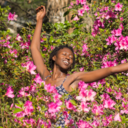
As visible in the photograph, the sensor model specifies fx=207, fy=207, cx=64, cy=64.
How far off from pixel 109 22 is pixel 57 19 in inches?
76.9

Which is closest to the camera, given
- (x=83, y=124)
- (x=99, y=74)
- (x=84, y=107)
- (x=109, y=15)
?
(x=84, y=107)

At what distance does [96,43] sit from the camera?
3211 millimetres

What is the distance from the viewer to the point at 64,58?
2.33 meters

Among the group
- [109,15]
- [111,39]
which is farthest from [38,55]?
[109,15]

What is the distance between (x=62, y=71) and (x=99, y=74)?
1.63 feet

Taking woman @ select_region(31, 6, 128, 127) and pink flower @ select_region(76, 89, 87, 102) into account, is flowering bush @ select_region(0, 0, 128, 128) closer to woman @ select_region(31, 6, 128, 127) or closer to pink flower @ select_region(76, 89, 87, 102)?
woman @ select_region(31, 6, 128, 127)

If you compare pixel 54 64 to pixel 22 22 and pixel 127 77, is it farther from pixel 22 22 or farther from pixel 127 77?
pixel 22 22

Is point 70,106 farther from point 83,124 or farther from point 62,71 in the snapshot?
point 62,71

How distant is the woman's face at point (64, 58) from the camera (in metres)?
2.29

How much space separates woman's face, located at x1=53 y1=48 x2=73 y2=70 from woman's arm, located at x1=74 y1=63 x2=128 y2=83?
20 cm

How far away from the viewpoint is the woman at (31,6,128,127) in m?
1.98

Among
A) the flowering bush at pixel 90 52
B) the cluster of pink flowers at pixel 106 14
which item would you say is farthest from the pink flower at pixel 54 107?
the cluster of pink flowers at pixel 106 14

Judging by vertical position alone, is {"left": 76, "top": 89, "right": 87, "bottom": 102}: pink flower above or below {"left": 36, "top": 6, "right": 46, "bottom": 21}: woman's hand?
below

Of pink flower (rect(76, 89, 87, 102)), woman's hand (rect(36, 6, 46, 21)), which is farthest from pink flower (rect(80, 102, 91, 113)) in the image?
woman's hand (rect(36, 6, 46, 21))
